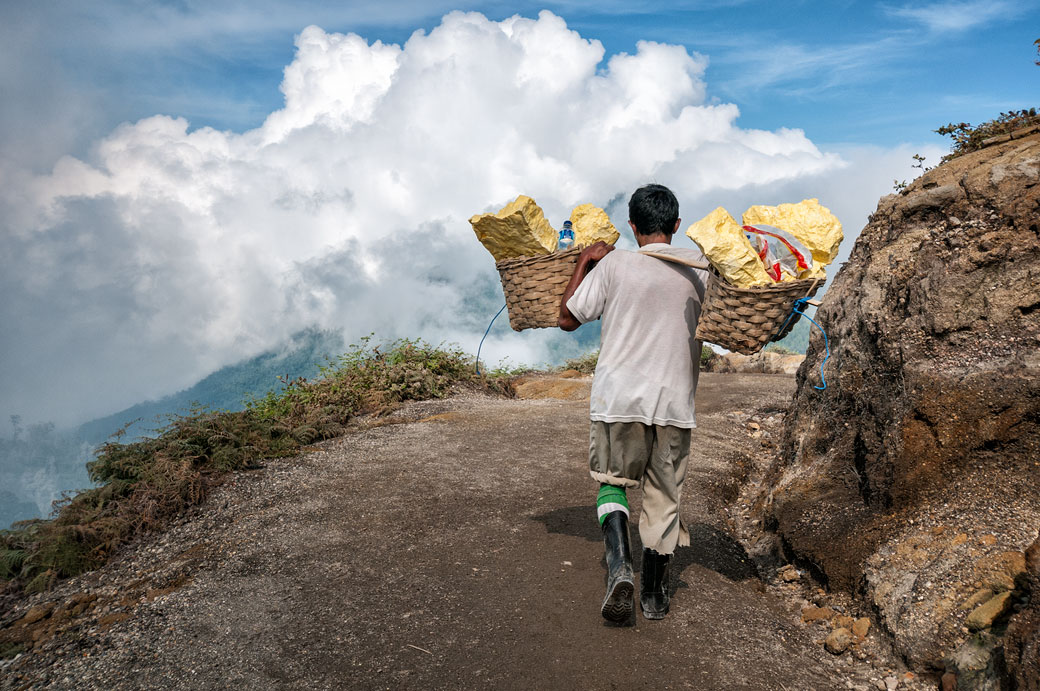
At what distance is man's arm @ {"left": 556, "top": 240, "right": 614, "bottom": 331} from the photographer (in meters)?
3.92

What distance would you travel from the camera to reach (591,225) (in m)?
4.23

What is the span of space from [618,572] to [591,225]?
6.76ft

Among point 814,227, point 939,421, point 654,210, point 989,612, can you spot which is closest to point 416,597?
point 654,210

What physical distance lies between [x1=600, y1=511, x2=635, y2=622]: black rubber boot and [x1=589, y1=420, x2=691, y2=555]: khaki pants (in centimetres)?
19

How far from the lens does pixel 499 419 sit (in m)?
8.94

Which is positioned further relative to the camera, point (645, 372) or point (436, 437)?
point (436, 437)

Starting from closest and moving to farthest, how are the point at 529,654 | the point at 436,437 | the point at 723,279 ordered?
the point at 723,279
the point at 529,654
the point at 436,437

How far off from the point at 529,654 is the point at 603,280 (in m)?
2.10

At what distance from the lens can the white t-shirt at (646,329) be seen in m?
3.72

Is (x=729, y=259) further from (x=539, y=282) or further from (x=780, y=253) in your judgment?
(x=539, y=282)

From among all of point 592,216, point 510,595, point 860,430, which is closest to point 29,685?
point 510,595

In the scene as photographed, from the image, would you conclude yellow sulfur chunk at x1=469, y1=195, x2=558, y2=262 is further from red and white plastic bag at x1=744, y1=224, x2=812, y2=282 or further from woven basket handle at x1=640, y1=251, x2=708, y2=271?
red and white plastic bag at x1=744, y1=224, x2=812, y2=282

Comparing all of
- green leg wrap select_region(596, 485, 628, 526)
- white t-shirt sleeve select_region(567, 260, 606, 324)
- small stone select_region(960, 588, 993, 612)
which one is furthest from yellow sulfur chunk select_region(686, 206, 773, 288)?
small stone select_region(960, 588, 993, 612)

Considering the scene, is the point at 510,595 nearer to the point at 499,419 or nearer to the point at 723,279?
the point at 723,279
